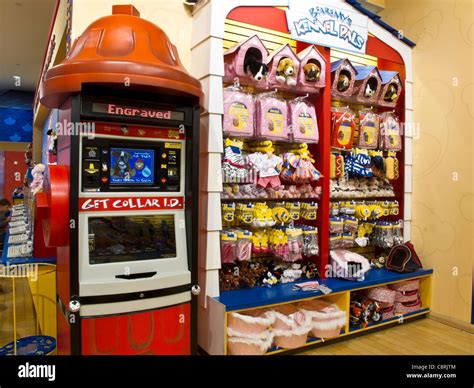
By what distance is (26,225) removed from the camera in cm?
524

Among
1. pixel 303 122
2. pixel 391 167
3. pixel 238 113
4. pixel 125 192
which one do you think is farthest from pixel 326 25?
pixel 125 192

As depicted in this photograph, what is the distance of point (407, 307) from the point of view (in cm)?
382

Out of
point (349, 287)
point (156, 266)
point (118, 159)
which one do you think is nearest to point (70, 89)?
point (118, 159)

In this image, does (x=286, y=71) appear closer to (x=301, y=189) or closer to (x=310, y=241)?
(x=301, y=189)

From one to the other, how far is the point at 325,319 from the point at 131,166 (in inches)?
79.9

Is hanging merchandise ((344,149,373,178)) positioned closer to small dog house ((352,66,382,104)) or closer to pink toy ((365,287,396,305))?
small dog house ((352,66,382,104))

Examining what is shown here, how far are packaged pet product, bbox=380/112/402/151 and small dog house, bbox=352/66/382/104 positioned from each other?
28cm

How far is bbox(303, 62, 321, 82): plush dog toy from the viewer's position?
3352 millimetres

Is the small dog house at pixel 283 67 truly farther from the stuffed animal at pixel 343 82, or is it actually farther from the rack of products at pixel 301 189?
the stuffed animal at pixel 343 82

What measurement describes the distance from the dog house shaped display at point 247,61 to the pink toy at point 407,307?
2.54 m

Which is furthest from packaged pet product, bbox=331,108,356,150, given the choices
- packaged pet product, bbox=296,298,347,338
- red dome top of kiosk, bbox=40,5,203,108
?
red dome top of kiosk, bbox=40,5,203,108

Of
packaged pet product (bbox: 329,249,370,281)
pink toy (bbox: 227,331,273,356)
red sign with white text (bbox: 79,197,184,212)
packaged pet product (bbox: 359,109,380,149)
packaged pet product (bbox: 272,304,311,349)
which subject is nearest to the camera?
red sign with white text (bbox: 79,197,184,212)

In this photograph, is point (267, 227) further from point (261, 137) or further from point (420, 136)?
point (420, 136)

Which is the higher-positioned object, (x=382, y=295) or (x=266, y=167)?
(x=266, y=167)
